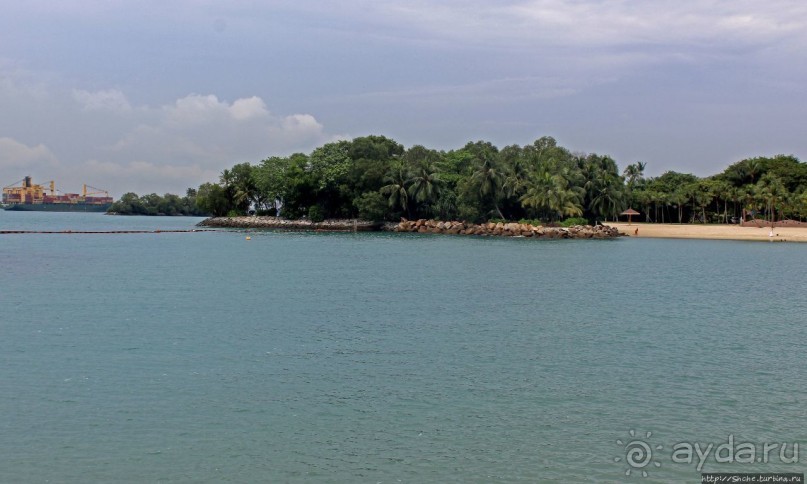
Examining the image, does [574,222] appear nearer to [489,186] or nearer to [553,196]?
[553,196]

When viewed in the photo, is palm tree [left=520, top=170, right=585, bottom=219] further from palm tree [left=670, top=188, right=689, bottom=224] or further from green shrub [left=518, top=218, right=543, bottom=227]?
palm tree [left=670, top=188, right=689, bottom=224]

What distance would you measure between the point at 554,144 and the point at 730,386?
112349 mm

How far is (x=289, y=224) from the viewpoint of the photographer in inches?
4441

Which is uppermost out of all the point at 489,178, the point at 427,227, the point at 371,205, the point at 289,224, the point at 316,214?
the point at 489,178

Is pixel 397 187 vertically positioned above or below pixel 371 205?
above

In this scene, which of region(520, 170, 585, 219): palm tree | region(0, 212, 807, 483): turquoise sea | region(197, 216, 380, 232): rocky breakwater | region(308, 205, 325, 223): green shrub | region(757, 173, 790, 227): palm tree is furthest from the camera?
region(308, 205, 325, 223): green shrub

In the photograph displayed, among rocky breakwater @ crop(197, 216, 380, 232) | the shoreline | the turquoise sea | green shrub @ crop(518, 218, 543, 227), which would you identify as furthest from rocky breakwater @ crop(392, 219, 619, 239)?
the turquoise sea

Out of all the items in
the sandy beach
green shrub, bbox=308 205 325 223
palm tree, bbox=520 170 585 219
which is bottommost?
the sandy beach

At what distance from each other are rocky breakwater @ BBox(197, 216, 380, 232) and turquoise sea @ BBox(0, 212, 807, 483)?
69863mm

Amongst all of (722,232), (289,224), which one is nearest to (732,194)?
(722,232)

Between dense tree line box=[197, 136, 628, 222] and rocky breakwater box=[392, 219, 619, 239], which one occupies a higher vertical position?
dense tree line box=[197, 136, 628, 222]

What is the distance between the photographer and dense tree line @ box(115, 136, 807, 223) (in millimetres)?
93750

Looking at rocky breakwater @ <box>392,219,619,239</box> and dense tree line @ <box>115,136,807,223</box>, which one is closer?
rocky breakwater @ <box>392,219,619,239</box>

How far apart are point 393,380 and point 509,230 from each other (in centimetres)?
Answer: 7429
